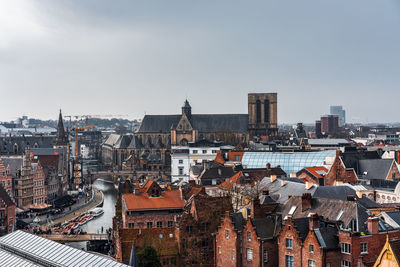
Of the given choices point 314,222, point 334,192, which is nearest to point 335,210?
point 314,222

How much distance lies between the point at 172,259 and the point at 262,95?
5664 inches

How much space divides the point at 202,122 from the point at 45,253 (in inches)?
5831

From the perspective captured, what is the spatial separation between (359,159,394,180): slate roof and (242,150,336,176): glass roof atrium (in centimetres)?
1123

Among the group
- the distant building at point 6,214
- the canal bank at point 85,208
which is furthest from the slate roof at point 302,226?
the canal bank at point 85,208

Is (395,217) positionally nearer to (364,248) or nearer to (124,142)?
(364,248)

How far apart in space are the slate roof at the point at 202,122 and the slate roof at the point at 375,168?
339 feet

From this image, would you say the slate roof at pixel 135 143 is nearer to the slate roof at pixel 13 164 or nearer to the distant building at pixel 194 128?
the distant building at pixel 194 128

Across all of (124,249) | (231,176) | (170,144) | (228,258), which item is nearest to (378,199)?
(231,176)

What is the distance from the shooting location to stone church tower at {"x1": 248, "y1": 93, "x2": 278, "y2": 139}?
192125mm

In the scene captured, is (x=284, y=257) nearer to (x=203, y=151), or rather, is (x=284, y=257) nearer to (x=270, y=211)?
(x=270, y=211)

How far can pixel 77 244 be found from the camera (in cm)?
7962

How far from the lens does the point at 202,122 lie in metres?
191

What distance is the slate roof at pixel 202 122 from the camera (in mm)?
189000

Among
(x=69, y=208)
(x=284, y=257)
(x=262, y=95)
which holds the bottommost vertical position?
(x=69, y=208)
